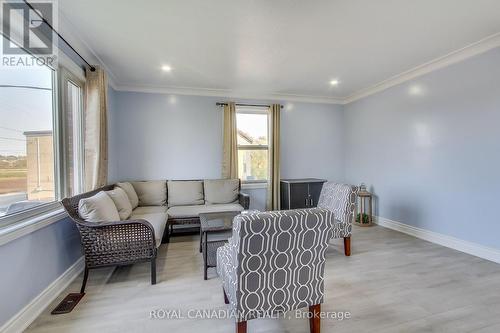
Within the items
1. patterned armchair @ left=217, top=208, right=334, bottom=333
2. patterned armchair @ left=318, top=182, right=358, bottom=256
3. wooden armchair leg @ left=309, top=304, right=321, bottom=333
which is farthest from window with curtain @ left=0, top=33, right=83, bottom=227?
patterned armchair @ left=318, top=182, right=358, bottom=256

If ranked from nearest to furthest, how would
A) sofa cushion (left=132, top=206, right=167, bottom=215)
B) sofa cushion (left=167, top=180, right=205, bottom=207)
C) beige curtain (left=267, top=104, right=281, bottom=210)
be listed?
sofa cushion (left=132, top=206, right=167, bottom=215) → sofa cushion (left=167, top=180, right=205, bottom=207) → beige curtain (left=267, top=104, right=281, bottom=210)

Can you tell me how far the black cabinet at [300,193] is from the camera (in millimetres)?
4484

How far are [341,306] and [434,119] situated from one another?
3017mm

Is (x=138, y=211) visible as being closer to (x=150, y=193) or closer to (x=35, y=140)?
(x=150, y=193)

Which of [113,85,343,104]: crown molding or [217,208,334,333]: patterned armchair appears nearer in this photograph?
[217,208,334,333]: patterned armchair

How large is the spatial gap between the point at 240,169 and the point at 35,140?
3.17 metres

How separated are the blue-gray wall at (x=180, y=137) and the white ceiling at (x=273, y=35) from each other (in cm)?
55

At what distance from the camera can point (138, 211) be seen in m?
3.40

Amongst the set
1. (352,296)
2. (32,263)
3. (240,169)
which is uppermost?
(240,169)

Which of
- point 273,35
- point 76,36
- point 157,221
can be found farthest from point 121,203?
point 273,35

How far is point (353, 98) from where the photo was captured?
16.2 feet

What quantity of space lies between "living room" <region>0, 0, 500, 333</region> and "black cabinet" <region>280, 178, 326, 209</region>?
43mm

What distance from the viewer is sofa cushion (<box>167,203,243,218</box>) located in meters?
3.38

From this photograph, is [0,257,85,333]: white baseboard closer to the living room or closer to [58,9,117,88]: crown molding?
the living room
